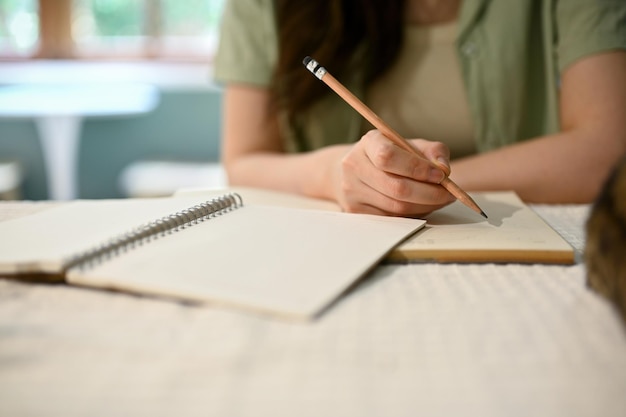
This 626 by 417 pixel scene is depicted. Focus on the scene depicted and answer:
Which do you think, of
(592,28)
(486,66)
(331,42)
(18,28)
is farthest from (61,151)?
(592,28)

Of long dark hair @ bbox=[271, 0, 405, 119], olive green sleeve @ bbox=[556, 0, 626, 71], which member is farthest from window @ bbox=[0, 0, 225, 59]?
olive green sleeve @ bbox=[556, 0, 626, 71]

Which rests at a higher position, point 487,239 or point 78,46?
point 487,239

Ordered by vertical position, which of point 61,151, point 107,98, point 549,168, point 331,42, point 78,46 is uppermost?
point 331,42

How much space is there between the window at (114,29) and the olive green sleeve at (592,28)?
86.1 inches

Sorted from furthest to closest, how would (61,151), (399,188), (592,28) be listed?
(61,151) → (592,28) → (399,188)

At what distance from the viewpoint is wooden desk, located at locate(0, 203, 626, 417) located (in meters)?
0.28

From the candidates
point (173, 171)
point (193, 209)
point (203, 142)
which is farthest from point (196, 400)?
point (203, 142)

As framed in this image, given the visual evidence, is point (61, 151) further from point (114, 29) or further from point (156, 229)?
point (156, 229)

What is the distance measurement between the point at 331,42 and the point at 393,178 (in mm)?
→ 479

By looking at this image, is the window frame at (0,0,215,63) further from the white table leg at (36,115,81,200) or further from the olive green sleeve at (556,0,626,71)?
the olive green sleeve at (556,0,626,71)

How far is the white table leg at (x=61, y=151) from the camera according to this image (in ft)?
7.45

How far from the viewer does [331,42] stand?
0.99 m

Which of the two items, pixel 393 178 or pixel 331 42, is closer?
pixel 393 178

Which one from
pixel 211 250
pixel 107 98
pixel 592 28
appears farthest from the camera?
pixel 107 98
